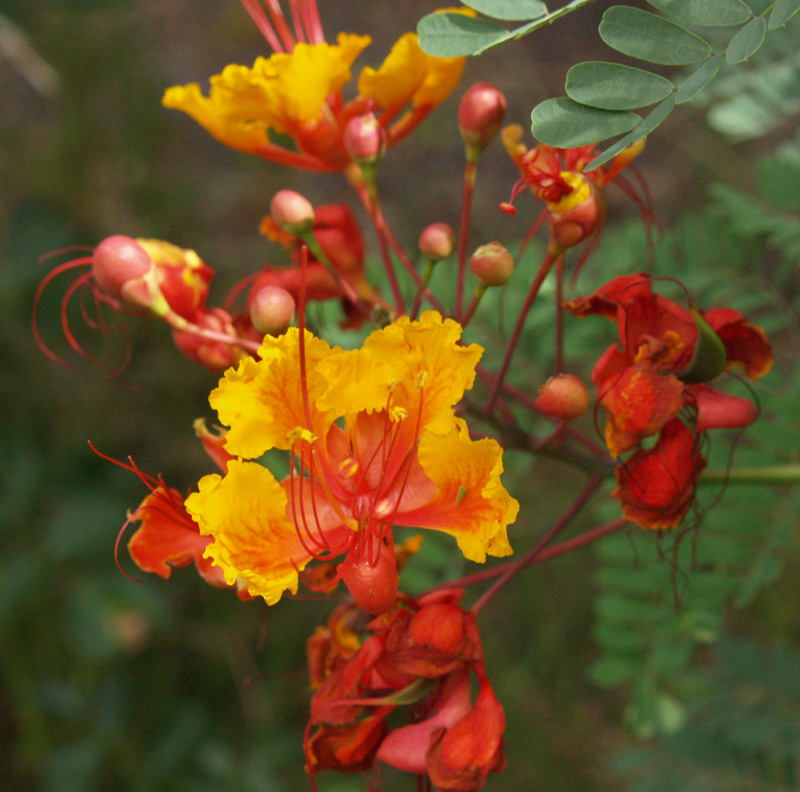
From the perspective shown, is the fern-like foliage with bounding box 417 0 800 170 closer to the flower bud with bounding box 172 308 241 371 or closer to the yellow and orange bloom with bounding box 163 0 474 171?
the yellow and orange bloom with bounding box 163 0 474 171

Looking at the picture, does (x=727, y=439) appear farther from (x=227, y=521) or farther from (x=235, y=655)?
(x=235, y=655)

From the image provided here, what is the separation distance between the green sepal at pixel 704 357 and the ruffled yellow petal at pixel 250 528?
457 millimetres

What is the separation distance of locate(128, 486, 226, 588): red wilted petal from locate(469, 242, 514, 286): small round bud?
16.7 inches

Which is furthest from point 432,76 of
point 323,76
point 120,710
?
point 120,710

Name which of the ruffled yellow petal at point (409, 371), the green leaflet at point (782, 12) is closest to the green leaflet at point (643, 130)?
the green leaflet at point (782, 12)

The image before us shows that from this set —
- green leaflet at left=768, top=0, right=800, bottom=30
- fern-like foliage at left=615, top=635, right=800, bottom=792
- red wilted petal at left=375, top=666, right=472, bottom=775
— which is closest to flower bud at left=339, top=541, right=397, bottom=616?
red wilted petal at left=375, top=666, right=472, bottom=775

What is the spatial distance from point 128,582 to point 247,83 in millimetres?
1713

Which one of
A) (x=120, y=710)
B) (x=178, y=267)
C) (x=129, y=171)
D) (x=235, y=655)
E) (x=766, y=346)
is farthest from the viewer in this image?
(x=129, y=171)

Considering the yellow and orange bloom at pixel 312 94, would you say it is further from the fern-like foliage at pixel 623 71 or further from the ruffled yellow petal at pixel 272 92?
the fern-like foliage at pixel 623 71

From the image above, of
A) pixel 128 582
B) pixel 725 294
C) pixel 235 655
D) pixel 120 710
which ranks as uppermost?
pixel 725 294

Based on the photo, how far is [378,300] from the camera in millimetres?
1173

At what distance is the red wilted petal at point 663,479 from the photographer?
34.9 inches

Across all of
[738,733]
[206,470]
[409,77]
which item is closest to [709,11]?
[409,77]

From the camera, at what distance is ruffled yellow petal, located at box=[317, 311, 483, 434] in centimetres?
87
